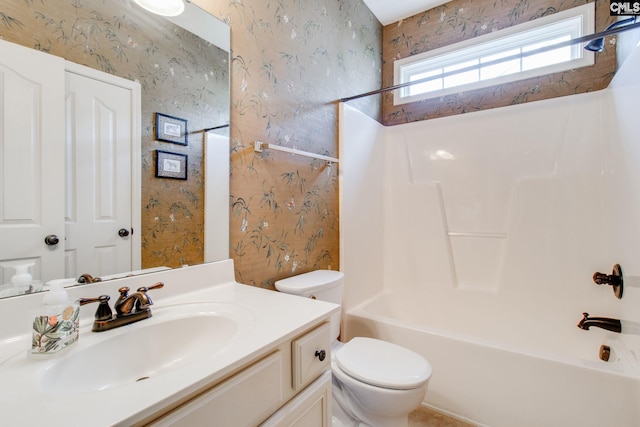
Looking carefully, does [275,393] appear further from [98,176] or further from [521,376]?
[521,376]

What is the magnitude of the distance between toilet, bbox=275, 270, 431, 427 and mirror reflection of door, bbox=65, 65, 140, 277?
0.73 meters

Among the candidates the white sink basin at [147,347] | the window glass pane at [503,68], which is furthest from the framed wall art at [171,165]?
the window glass pane at [503,68]

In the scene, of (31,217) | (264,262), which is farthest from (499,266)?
(31,217)

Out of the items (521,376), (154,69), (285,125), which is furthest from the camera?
(285,125)

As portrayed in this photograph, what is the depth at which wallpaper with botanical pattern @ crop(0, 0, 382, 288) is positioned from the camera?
911mm

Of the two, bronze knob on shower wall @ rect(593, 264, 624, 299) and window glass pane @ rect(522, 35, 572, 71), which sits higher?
window glass pane @ rect(522, 35, 572, 71)

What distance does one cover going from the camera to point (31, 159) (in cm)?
79

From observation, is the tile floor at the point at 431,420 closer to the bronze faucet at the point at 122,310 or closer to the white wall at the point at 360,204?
the white wall at the point at 360,204

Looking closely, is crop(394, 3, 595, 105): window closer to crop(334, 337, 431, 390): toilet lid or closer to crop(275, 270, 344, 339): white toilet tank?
crop(275, 270, 344, 339): white toilet tank

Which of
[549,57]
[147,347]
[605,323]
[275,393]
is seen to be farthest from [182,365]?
[549,57]

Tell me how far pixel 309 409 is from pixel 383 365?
58 cm

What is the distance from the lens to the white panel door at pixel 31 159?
0.76 meters

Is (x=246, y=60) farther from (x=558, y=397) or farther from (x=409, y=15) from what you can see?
(x=558, y=397)

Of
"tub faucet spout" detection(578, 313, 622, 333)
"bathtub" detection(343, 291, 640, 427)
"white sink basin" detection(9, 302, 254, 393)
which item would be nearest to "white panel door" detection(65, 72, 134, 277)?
"white sink basin" detection(9, 302, 254, 393)
